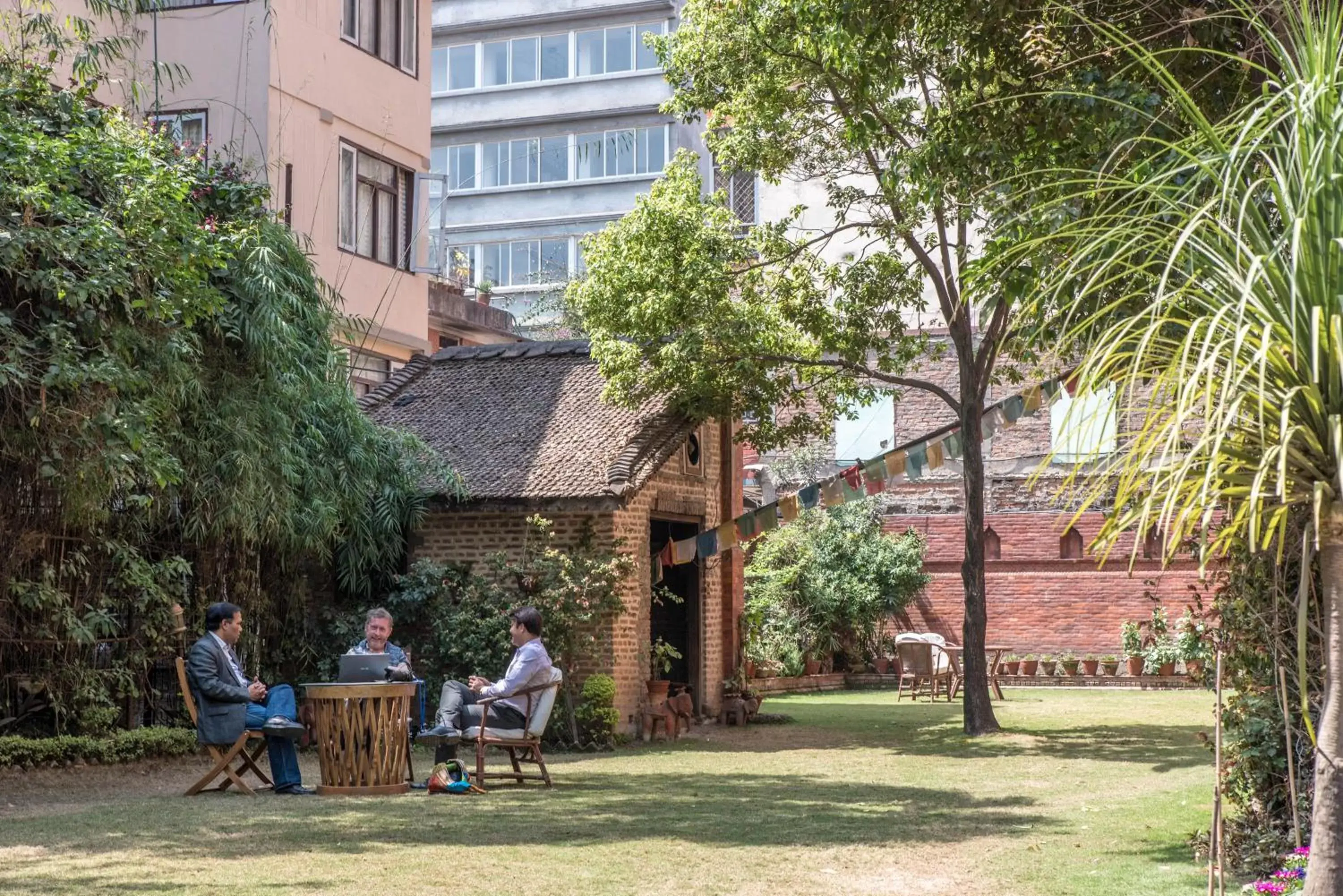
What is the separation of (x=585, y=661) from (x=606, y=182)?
27752 millimetres

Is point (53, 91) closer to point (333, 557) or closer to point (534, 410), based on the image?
point (333, 557)

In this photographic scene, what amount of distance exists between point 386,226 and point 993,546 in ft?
46.9

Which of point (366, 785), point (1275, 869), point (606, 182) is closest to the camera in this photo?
point (1275, 869)

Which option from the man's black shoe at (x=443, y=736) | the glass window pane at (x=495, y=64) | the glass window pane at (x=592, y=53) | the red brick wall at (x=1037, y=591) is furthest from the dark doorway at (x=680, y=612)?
the glass window pane at (x=495, y=64)

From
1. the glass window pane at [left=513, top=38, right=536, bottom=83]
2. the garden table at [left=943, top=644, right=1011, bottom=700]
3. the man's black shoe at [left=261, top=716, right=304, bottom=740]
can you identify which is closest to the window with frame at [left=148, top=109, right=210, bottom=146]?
the man's black shoe at [left=261, top=716, right=304, bottom=740]

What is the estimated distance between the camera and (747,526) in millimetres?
19172

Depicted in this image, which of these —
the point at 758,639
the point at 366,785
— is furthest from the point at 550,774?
the point at 758,639

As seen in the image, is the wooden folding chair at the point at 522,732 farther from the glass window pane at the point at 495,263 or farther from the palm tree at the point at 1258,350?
the glass window pane at the point at 495,263

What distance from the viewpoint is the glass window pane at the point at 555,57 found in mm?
43750

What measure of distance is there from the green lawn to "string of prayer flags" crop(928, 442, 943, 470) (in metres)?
4.45

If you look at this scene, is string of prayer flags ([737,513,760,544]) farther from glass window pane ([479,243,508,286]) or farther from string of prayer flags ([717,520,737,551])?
glass window pane ([479,243,508,286])

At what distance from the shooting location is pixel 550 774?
13.4m

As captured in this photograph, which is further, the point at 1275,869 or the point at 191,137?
the point at 191,137

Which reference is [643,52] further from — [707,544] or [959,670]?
[707,544]
